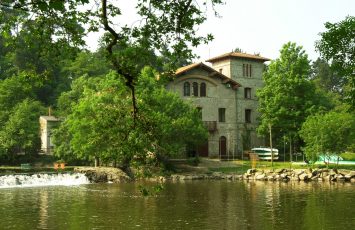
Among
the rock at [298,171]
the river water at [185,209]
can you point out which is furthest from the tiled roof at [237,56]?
the river water at [185,209]

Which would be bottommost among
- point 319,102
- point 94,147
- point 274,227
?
point 274,227

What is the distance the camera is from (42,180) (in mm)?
39500

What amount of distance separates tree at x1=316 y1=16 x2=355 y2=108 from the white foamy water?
2472 cm

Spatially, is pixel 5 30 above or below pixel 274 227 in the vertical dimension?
above

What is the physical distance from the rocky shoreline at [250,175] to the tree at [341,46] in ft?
58.2

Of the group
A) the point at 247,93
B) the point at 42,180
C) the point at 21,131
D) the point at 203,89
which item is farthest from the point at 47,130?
the point at 247,93

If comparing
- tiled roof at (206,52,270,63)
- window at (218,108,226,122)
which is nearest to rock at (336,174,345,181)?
window at (218,108,226,122)

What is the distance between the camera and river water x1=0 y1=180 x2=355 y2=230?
18375 millimetres

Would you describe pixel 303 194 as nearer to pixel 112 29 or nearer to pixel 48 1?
pixel 112 29

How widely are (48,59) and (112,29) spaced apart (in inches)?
78.3

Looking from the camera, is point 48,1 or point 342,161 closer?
point 48,1

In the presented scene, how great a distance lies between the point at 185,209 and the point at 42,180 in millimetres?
20695

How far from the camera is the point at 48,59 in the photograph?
9.58 metres

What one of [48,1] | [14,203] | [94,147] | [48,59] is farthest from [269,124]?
[48,1]
